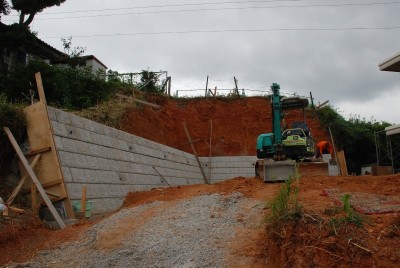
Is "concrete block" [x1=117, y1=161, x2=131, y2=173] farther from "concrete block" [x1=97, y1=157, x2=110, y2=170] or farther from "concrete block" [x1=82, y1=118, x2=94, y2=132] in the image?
"concrete block" [x1=82, y1=118, x2=94, y2=132]

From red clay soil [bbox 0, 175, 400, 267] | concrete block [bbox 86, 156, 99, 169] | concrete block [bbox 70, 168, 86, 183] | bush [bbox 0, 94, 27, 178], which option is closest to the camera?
red clay soil [bbox 0, 175, 400, 267]

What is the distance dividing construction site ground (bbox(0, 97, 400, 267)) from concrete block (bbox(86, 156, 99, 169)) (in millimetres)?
1403

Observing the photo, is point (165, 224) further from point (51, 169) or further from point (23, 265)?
point (51, 169)

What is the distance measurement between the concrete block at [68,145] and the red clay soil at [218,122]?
1245 cm

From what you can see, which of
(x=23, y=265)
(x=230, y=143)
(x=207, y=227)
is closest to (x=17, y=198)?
(x=23, y=265)

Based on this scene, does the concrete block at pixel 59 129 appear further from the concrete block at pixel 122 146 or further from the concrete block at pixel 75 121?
the concrete block at pixel 122 146

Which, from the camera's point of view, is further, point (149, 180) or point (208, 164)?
point (208, 164)

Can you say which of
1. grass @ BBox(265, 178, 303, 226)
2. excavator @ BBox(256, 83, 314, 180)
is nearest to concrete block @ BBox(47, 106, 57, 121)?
grass @ BBox(265, 178, 303, 226)

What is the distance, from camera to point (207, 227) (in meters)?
7.37

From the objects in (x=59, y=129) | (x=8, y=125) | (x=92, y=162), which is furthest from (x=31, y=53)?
(x=8, y=125)

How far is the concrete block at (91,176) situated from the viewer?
10.5 meters

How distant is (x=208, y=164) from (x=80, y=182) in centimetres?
1364

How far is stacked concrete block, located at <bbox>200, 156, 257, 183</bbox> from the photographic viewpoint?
22797mm

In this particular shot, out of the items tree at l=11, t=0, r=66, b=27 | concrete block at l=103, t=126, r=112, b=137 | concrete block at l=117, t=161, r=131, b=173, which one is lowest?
concrete block at l=117, t=161, r=131, b=173
